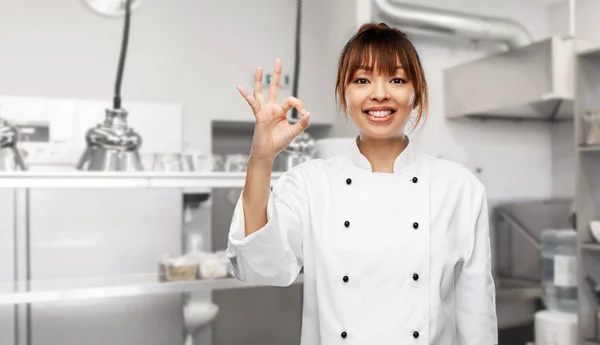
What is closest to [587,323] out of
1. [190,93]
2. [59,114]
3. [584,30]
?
[584,30]

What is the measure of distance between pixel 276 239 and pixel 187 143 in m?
1.94

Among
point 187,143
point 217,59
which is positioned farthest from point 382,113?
point 217,59

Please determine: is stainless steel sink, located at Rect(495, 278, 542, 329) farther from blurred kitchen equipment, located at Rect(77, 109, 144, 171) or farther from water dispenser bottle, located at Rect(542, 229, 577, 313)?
blurred kitchen equipment, located at Rect(77, 109, 144, 171)

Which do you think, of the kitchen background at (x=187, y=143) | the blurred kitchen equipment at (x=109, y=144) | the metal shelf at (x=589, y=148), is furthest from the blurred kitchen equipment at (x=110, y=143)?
the metal shelf at (x=589, y=148)

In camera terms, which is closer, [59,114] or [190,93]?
[59,114]

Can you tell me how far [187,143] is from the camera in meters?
2.89

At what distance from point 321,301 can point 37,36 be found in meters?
2.13

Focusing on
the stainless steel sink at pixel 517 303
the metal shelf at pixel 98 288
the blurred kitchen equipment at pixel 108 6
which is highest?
the blurred kitchen equipment at pixel 108 6

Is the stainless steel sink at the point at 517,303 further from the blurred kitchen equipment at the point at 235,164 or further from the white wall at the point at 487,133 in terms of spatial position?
the blurred kitchen equipment at the point at 235,164

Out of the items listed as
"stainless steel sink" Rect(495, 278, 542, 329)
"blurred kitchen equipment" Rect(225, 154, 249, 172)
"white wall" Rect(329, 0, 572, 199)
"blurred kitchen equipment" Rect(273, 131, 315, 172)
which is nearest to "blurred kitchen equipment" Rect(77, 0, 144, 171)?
"blurred kitchen equipment" Rect(225, 154, 249, 172)

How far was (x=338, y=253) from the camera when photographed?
1.10 meters

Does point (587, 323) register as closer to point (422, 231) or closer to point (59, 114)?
point (422, 231)

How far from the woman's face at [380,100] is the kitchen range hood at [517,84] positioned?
6.05 feet

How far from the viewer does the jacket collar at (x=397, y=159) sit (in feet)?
3.84
